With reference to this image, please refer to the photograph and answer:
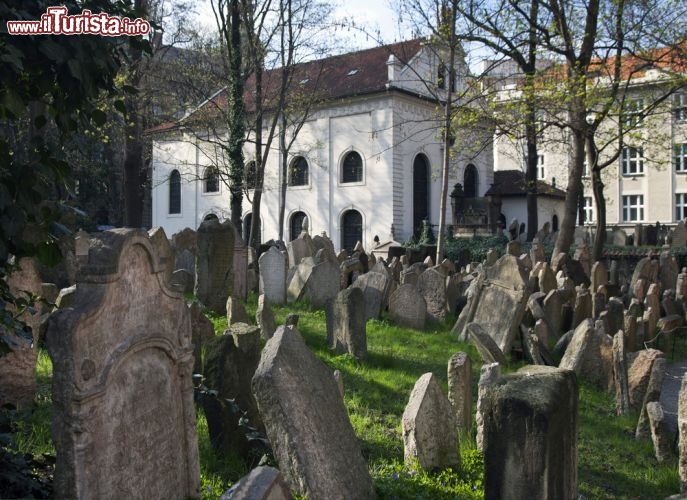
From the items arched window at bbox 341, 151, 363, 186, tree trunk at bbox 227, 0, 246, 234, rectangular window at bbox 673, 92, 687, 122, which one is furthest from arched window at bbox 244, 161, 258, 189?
arched window at bbox 341, 151, 363, 186

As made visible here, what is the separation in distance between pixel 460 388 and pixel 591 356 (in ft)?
8.98

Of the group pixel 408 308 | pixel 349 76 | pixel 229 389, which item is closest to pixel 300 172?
pixel 349 76

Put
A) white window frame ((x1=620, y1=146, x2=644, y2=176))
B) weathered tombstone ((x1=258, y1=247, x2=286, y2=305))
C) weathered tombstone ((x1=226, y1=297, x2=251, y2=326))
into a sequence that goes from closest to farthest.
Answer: weathered tombstone ((x1=226, y1=297, x2=251, y2=326)) < weathered tombstone ((x1=258, y1=247, x2=286, y2=305)) < white window frame ((x1=620, y1=146, x2=644, y2=176))

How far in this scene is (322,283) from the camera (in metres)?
11.3

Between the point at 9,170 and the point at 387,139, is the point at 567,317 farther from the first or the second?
the point at 387,139

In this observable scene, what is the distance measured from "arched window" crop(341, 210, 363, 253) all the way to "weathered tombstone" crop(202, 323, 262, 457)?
28313 millimetres

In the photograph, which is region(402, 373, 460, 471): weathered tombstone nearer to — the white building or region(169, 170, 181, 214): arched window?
the white building

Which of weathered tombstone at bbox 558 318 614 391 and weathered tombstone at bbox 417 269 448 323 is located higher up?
weathered tombstone at bbox 417 269 448 323

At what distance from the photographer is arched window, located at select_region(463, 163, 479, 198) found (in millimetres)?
37047

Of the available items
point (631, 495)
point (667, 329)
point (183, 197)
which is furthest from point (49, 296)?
point (183, 197)

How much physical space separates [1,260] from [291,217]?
104ft

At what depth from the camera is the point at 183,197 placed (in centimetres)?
3997

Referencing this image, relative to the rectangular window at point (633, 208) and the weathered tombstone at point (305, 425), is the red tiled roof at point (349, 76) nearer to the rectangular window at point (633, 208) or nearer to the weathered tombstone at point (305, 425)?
the rectangular window at point (633, 208)

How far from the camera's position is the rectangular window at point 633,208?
4091 cm
